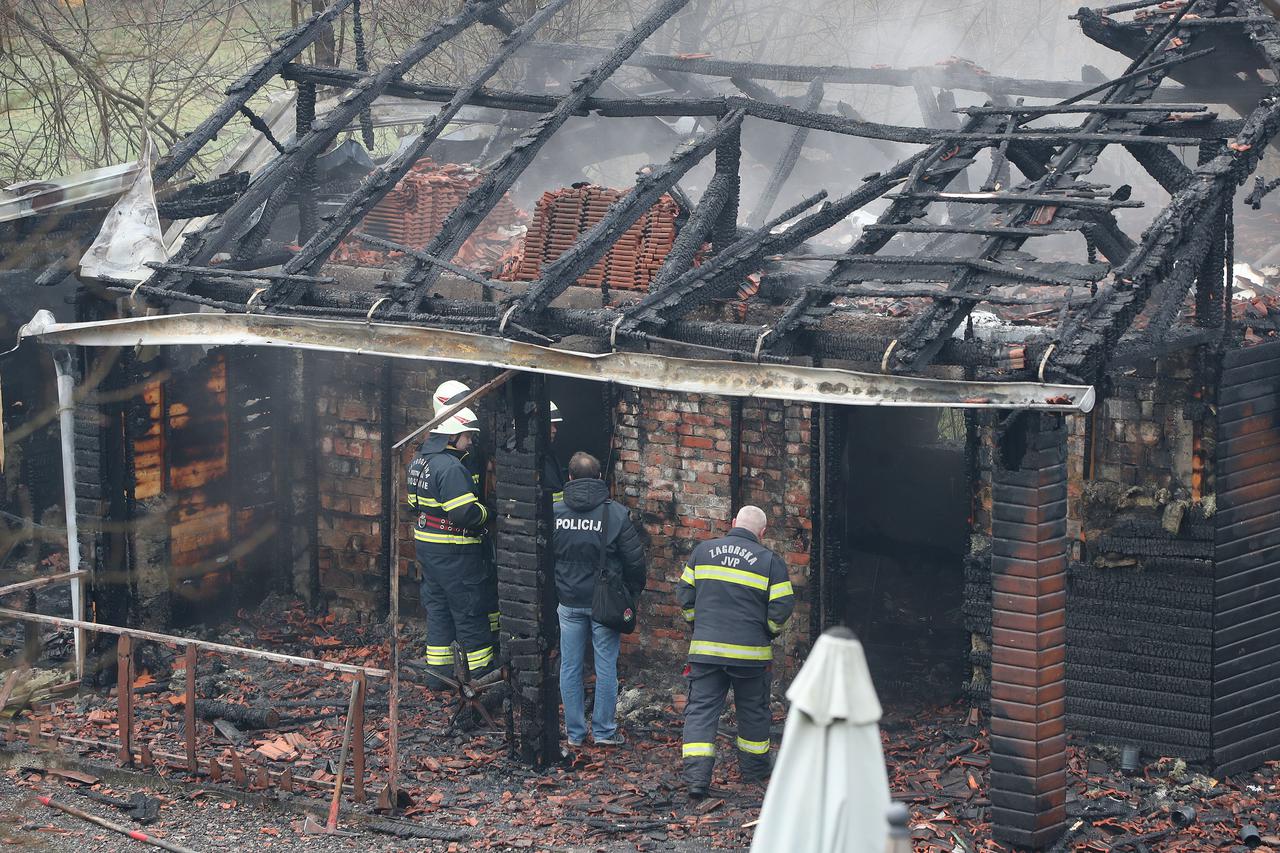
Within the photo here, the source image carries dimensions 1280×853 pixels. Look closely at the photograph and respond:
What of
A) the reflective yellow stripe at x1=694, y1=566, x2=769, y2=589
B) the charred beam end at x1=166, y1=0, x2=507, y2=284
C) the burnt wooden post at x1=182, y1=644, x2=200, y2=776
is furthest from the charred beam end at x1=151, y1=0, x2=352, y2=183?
the reflective yellow stripe at x1=694, y1=566, x2=769, y2=589

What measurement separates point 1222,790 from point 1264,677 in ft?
2.85

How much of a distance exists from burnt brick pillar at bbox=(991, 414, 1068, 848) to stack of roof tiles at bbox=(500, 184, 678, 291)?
3.26 metres

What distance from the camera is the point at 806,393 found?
7.57m

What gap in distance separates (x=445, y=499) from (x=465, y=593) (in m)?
0.69

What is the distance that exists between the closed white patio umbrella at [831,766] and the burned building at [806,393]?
226cm

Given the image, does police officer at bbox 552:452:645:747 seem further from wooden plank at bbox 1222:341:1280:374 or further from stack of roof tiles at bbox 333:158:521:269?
wooden plank at bbox 1222:341:1280:374

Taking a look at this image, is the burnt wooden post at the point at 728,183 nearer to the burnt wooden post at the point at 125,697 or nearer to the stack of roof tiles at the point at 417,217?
the stack of roof tiles at the point at 417,217

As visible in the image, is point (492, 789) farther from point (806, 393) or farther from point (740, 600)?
point (806, 393)

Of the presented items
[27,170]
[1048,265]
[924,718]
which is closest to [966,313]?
[1048,265]

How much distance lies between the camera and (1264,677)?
9.17 metres

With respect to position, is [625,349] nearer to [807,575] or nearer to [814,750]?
[807,575]

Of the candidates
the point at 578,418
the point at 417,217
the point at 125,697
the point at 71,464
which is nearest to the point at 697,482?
the point at 578,418

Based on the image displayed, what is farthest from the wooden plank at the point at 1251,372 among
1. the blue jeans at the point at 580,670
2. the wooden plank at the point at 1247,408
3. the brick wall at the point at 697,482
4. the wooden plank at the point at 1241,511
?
the blue jeans at the point at 580,670

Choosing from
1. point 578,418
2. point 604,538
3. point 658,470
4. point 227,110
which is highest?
point 227,110
